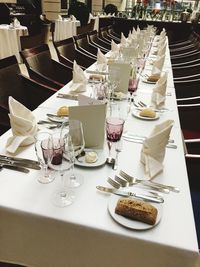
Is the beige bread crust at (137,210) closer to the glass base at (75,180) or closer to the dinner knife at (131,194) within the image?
the dinner knife at (131,194)

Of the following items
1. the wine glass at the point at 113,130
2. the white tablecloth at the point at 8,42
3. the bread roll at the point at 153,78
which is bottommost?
the white tablecloth at the point at 8,42

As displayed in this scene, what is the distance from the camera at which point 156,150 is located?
112 cm

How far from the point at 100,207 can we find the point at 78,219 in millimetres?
90

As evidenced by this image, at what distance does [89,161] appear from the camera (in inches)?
43.4

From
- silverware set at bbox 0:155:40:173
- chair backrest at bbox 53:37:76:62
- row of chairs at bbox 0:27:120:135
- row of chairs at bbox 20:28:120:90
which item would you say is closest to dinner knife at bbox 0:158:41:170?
silverware set at bbox 0:155:40:173

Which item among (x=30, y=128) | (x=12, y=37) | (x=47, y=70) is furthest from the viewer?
(x=12, y=37)

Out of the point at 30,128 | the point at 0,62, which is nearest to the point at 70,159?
the point at 30,128

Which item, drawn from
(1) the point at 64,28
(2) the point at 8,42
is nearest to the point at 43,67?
(2) the point at 8,42

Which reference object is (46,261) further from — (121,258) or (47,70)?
(47,70)

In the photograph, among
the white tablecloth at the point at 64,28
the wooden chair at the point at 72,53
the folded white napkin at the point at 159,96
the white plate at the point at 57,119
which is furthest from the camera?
the white tablecloth at the point at 64,28

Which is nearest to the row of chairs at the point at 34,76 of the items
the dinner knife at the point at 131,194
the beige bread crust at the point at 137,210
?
the dinner knife at the point at 131,194

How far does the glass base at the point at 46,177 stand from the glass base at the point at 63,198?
0.24ft

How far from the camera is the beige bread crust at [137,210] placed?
2.72 feet

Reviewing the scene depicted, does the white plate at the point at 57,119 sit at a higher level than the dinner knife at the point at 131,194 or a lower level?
higher
